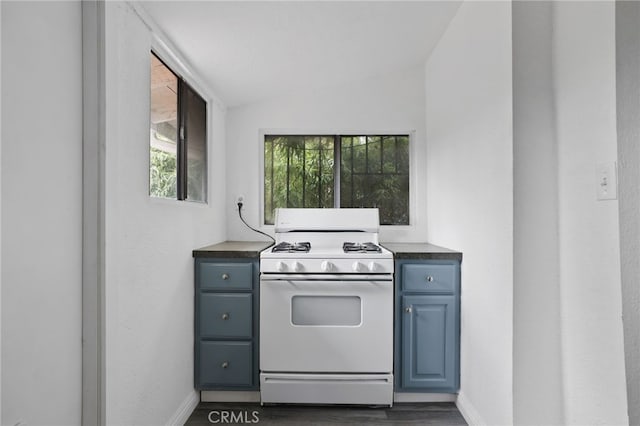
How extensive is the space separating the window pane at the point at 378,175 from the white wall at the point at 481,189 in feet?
1.61

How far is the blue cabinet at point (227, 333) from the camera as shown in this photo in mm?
2125

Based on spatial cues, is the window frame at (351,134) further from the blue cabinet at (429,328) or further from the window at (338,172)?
the blue cabinet at (429,328)

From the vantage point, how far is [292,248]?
2270mm

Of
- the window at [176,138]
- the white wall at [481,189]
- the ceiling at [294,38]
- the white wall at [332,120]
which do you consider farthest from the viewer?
the white wall at [332,120]

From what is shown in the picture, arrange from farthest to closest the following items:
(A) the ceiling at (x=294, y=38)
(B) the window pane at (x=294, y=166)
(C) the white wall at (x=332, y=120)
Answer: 1. (B) the window pane at (x=294, y=166)
2. (C) the white wall at (x=332, y=120)
3. (A) the ceiling at (x=294, y=38)

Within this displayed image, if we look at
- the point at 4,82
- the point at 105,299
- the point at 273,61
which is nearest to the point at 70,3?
the point at 4,82

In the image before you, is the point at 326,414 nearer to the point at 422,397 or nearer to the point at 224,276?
the point at 422,397

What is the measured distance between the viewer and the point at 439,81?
7.93 ft

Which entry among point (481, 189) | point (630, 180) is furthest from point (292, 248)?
point (630, 180)

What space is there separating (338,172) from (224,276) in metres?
1.29

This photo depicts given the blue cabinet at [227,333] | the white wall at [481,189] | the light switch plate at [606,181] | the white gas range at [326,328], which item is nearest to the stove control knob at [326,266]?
the white gas range at [326,328]

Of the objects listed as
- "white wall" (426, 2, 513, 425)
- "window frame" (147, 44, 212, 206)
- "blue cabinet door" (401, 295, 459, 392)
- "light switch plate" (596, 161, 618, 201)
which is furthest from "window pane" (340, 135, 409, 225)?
"light switch plate" (596, 161, 618, 201)

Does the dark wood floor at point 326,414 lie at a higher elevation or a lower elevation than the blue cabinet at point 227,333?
lower

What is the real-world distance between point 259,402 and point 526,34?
2449mm
